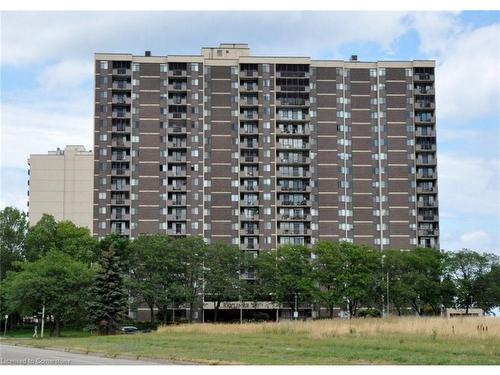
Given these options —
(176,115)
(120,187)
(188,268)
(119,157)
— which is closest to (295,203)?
(176,115)

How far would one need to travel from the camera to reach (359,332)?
1738 inches

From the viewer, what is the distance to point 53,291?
70.2m

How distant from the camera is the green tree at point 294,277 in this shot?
314 ft

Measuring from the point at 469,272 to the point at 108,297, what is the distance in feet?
180

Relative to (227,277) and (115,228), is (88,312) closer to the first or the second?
(227,277)

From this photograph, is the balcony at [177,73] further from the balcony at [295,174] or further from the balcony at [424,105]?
the balcony at [424,105]

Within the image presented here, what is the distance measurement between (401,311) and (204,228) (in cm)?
3641

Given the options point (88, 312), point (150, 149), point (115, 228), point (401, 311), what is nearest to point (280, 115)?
point (150, 149)

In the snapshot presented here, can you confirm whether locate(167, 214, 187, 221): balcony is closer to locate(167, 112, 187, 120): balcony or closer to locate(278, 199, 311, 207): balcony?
locate(278, 199, 311, 207): balcony

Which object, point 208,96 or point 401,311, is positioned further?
point 208,96

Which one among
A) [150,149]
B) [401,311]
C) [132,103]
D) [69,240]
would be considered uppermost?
[132,103]

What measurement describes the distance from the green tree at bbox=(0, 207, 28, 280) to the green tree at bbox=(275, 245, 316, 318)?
33.2 m

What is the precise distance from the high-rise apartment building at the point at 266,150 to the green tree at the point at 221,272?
20.9 metres

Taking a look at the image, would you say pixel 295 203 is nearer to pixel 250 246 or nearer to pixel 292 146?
pixel 292 146
